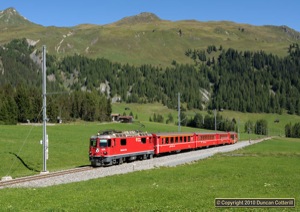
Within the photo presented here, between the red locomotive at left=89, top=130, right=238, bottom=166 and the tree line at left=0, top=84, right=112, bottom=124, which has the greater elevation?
the tree line at left=0, top=84, right=112, bottom=124

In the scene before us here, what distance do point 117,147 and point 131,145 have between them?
13.7 ft

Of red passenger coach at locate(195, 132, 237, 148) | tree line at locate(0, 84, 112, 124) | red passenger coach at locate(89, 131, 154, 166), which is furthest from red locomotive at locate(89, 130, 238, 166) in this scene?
tree line at locate(0, 84, 112, 124)

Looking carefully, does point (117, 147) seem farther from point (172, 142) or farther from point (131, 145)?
point (172, 142)

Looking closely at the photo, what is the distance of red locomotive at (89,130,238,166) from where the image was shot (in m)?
45.4

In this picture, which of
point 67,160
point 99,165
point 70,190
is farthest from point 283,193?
point 67,160

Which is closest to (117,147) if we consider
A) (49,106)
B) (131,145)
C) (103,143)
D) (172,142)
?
(103,143)

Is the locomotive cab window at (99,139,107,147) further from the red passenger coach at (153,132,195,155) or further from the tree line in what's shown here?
the tree line

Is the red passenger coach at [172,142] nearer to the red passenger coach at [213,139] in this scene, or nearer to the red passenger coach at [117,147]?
the red passenger coach at [213,139]

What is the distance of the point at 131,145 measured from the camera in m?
51.5

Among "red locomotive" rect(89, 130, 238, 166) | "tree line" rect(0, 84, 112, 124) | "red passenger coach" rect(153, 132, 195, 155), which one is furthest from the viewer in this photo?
"tree line" rect(0, 84, 112, 124)

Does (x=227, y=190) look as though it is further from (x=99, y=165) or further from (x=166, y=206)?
(x=99, y=165)

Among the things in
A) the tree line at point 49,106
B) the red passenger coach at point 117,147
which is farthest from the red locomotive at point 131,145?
the tree line at point 49,106

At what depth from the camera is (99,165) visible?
45.5m

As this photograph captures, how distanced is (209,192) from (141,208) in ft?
20.5
